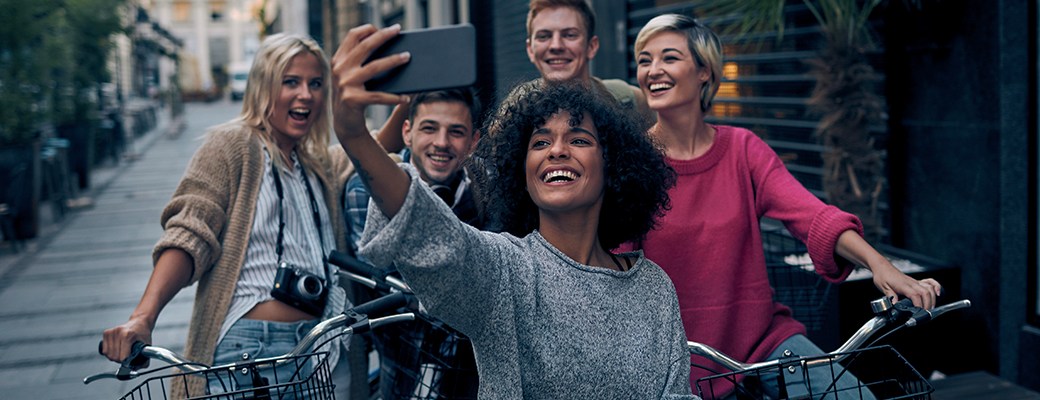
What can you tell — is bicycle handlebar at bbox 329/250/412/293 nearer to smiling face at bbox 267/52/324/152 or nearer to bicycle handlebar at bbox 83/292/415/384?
bicycle handlebar at bbox 83/292/415/384

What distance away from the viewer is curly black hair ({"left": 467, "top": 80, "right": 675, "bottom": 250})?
2.06 m

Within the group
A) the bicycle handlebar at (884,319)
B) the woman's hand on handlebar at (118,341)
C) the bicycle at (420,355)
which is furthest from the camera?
the bicycle at (420,355)

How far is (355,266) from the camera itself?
107 inches

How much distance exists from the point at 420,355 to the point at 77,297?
6.15 metres

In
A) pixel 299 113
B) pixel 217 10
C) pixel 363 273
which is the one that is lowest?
pixel 363 273

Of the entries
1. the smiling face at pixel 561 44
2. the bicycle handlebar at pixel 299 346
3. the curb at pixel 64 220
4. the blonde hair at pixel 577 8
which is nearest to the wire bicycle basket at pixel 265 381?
the bicycle handlebar at pixel 299 346

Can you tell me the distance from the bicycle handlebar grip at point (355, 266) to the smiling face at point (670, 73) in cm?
87

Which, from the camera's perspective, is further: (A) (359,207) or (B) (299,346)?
(A) (359,207)

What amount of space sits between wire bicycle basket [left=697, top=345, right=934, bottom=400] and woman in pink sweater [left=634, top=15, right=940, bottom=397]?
49 millimetres

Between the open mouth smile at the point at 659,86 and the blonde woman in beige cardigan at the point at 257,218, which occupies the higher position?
the open mouth smile at the point at 659,86

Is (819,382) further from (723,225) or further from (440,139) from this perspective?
(440,139)

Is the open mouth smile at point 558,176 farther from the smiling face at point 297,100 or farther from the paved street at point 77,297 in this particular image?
the paved street at point 77,297

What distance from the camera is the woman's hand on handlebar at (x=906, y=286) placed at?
2115mm

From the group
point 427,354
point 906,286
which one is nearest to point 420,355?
point 427,354
